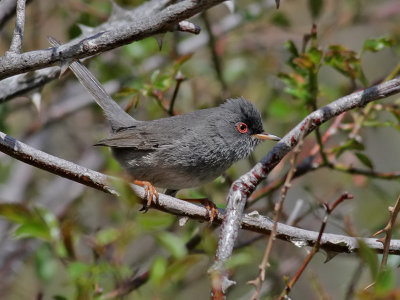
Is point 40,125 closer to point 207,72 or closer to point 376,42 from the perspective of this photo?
point 207,72

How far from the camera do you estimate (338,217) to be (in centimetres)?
386

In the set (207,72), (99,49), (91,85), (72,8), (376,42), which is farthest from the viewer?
(207,72)

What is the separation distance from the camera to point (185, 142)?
3865mm

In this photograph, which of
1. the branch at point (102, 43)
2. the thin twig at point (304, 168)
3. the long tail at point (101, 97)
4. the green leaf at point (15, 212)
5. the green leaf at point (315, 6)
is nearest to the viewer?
the branch at point (102, 43)

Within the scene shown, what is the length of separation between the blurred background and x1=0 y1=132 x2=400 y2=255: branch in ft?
1.72

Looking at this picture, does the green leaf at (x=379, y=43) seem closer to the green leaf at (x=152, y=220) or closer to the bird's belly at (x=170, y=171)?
the bird's belly at (x=170, y=171)

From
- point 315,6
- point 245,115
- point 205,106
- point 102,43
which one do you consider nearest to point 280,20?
point 315,6

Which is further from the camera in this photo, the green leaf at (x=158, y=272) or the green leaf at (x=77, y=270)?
the green leaf at (x=77, y=270)

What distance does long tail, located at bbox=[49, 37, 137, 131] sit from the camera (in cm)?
398

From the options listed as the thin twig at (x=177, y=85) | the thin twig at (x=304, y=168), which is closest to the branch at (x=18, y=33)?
the thin twig at (x=177, y=85)

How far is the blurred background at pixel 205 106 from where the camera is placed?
11.5 feet

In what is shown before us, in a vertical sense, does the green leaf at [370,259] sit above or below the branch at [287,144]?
below

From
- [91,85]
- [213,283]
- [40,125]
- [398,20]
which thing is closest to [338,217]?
[91,85]

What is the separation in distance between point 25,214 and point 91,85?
74.5 inches
